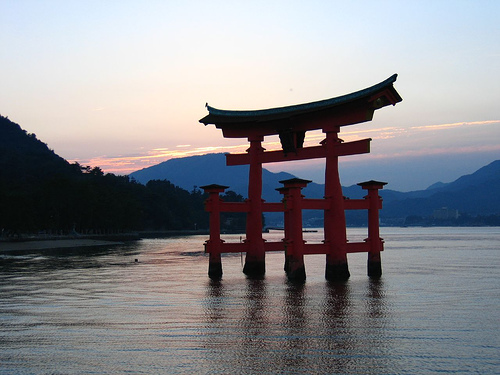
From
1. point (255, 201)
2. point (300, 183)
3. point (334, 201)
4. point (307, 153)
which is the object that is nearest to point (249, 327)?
point (300, 183)

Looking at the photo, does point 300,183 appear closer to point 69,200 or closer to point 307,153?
point 307,153

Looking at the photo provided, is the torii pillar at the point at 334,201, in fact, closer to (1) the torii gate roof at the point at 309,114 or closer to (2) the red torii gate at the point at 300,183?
(2) the red torii gate at the point at 300,183

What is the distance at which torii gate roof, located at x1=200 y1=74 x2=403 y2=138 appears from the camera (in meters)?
26.0

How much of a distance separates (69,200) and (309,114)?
236ft

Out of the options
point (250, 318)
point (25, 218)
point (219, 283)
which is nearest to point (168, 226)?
point (25, 218)

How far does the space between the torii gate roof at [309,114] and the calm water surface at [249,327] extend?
7633 mm

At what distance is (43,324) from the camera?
1777cm

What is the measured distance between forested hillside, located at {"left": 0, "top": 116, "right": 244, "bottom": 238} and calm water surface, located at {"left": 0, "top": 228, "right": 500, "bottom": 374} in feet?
177

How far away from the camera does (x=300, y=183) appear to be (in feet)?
89.6

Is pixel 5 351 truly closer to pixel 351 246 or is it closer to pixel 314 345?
pixel 314 345

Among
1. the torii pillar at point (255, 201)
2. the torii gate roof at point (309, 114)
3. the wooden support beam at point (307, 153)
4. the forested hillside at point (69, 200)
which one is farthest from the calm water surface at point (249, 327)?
the forested hillside at point (69, 200)

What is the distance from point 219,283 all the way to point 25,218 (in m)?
52.0

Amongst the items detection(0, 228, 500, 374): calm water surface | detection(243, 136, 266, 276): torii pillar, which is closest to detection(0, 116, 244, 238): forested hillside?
detection(243, 136, 266, 276): torii pillar

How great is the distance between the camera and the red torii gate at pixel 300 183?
1053 inches
